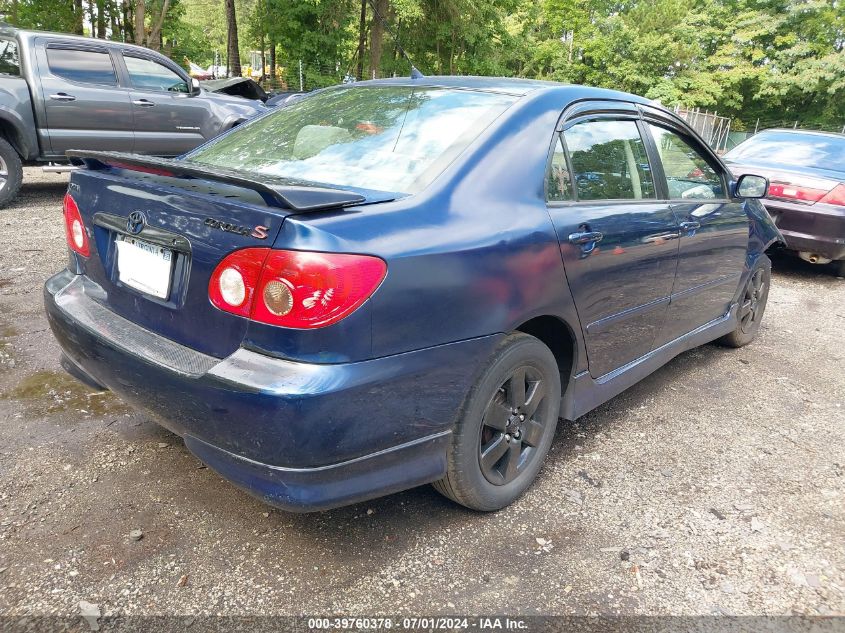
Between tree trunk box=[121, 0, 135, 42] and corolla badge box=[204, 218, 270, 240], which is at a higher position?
tree trunk box=[121, 0, 135, 42]

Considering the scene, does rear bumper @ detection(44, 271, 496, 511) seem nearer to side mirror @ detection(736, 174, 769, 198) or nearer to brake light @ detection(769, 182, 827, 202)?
side mirror @ detection(736, 174, 769, 198)

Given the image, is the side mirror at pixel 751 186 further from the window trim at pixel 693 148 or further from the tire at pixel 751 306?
the tire at pixel 751 306

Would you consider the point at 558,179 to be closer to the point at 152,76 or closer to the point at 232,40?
the point at 152,76

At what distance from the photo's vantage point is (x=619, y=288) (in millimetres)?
2836

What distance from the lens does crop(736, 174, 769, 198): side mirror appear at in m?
3.94

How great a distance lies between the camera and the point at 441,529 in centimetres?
241

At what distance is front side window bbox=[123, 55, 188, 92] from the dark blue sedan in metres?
5.97

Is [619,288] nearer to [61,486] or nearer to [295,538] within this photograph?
[295,538]

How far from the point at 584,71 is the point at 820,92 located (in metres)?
12.3

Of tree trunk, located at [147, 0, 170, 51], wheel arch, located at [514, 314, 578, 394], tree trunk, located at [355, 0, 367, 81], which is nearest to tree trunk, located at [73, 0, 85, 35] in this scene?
tree trunk, located at [147, 0, 170, 51]

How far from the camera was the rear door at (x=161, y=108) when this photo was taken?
8.00 m

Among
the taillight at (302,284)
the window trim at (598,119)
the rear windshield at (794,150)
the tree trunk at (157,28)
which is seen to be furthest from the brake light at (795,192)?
the tree trunk at (157,28)

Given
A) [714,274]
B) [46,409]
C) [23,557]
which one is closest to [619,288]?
[714,274]

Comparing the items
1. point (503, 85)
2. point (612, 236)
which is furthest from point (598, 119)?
point (612, 236)
